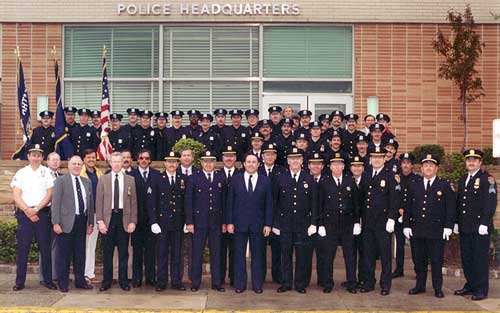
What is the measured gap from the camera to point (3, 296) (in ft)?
29.2

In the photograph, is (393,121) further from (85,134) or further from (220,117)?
(85,134)

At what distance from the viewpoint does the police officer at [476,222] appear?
9102mm

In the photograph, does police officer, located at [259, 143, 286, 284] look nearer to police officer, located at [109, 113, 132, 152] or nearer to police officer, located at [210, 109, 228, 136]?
police officer, located at [210, 109, 228, 136]

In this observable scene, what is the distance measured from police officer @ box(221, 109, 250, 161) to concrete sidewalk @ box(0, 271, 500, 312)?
4281mm

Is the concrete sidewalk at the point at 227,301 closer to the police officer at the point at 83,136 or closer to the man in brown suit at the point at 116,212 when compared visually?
the man in brown suit at the point at 116,212

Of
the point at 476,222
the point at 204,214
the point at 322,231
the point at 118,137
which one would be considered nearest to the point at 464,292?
the point at 476,222

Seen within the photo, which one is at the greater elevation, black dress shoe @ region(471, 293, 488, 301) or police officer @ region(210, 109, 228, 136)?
police officer @ region(210, 109, 228, 136)

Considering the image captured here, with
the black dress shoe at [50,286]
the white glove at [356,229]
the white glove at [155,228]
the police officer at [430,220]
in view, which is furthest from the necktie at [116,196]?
the police officer at [430,220]

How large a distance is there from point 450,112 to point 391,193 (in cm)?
890

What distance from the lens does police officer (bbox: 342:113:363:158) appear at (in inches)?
495

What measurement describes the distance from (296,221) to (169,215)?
1.82m

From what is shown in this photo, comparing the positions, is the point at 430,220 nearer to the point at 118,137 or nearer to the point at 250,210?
the point at 250,210

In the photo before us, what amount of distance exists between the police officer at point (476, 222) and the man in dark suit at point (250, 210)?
2701 millimetres

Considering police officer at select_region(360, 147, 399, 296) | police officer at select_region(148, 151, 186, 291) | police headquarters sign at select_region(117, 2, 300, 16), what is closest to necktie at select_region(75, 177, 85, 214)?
police officer at select_region(148, 151, 186, 291)
